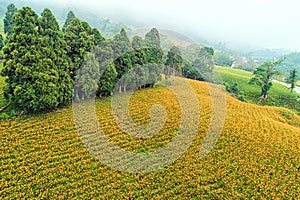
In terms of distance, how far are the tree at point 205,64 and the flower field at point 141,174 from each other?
2816 cm

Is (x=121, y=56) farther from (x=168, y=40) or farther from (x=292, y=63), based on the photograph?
(x=292, y=63)

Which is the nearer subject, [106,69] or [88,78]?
[88,78]

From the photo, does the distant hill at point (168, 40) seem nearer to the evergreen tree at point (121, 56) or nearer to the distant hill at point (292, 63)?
the evergreen tree at point (121, 56)

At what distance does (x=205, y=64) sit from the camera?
4481cm

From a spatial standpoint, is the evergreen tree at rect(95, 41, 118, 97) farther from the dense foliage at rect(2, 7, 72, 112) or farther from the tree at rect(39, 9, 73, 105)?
the dense foliage at rect(2, 7, 72, 112)

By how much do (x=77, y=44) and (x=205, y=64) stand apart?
3414 cm

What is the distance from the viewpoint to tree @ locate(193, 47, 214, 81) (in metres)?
42.2

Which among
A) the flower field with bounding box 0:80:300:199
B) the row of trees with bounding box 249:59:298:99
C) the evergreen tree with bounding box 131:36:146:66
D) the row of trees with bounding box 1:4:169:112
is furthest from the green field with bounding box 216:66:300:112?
the row of trees with bounding box 1:4:169:112

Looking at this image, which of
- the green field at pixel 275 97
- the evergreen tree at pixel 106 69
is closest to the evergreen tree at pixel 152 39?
the evergreen tree at pixel 106 69

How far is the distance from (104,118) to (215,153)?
26.7 feet

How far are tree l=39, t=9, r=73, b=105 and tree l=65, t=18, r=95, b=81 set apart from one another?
2.35 feet

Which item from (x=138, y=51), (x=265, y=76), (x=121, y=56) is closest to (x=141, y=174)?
(x=121, y=56)

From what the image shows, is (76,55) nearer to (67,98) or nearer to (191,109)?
(67,98)

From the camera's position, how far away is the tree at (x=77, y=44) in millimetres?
16031
